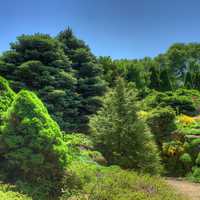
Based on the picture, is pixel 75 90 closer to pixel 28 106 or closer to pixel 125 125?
pixel 125 125

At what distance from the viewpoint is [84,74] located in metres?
17.0

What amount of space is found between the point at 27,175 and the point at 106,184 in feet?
5.20

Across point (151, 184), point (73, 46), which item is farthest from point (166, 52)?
point (151, 184)

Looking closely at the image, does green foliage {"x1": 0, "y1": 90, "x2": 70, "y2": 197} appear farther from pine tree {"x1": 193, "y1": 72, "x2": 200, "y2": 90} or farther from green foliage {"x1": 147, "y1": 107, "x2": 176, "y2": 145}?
pine tree {"x1": 193, "y1": 72, "x2": 200, "y2": 90}

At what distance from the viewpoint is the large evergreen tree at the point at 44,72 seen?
13711mm

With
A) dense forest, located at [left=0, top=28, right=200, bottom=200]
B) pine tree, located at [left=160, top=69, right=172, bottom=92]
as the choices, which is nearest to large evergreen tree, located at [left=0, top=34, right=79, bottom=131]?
dense forest, located at [left=0, top=28, right=200, bottom=200]

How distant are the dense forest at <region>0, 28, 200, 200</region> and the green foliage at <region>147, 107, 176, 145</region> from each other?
4 cm

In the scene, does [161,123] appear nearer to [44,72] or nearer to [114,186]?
[44,72]

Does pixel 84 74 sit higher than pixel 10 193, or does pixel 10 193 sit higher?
pixel 84 74

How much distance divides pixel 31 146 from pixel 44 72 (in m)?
7.42

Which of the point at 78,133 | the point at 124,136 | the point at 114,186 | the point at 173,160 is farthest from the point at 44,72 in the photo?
the point at 114,186

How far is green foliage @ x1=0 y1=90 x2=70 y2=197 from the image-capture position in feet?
21.7

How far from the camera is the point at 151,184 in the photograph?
782 cm

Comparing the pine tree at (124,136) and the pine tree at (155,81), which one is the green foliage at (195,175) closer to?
the pine tree at (124,136)
